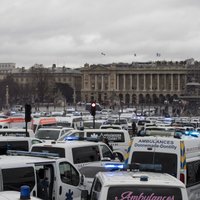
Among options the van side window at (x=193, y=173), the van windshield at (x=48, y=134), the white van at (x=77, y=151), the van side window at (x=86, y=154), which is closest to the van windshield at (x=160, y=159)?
the van side window at (x=193, y=173)

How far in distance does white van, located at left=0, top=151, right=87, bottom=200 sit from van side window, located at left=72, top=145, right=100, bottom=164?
11.5 feet

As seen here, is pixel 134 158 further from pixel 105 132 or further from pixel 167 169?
pixel 105 132

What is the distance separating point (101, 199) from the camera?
27.7 feet

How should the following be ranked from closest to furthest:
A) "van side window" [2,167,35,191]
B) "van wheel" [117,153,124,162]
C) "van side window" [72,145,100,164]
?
"van side window" [2,167,35,191] < "van side window" [72,145,100,164] < "van wheel" [117,153,124,162]

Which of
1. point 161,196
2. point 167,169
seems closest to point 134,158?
point 167,169

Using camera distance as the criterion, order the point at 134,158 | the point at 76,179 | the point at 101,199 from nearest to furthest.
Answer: the point at 101,199, the point at 76,179, the point at 134,158

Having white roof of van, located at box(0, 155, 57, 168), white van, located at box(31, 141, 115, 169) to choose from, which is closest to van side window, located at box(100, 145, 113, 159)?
white van, located at box(31, 141, 115, 169)

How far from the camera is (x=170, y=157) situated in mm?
14086

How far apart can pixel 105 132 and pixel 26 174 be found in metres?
15.7

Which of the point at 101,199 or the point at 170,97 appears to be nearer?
the point at 101,199

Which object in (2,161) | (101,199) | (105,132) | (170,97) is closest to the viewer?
(101,199)

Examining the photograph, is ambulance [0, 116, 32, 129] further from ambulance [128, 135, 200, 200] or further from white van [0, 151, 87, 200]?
white van [0, 151, 87, 200]

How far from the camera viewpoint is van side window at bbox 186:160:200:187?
1459cm

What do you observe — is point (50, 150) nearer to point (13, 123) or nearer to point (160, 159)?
point (160, 159)
